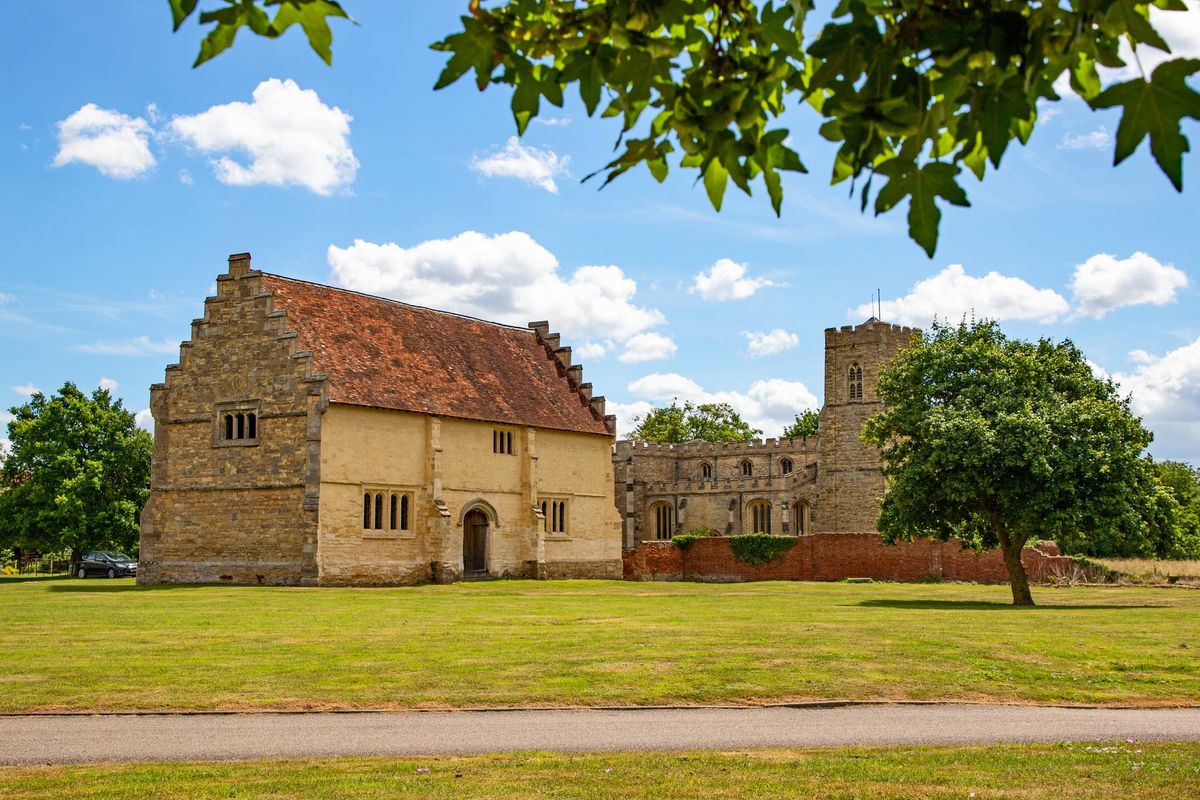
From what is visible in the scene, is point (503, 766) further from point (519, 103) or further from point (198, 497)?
point (198, 497)

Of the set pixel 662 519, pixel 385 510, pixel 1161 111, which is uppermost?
pixel 1161 111

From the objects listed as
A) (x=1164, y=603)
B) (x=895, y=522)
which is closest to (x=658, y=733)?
(x=895, y=522)

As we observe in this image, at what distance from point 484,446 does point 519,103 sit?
4093 centimetres

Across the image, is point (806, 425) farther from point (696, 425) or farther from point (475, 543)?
point (475, 543)

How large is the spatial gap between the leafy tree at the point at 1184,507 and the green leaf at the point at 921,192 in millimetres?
30597

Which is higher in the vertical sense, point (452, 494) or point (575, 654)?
point (452, 494)

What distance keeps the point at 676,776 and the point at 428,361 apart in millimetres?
36459

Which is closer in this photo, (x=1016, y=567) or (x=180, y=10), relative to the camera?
(x=180, y=10)

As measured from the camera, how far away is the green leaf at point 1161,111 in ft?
10.2

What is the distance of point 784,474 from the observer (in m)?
76.6

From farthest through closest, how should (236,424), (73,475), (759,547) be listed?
(73,475)
(759,547)
(236,424)

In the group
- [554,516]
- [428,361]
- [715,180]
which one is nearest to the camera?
[715,180]

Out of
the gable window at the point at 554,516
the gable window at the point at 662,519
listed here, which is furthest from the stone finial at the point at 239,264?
the gable window at the point at 662,519

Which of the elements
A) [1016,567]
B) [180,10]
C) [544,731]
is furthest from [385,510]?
[180,10]
